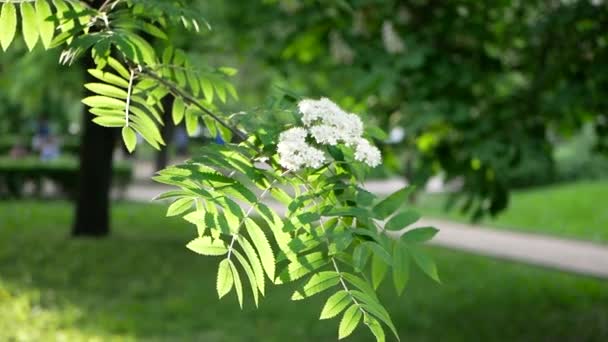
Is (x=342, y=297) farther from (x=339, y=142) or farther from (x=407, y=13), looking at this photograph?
(x=407, y=13)

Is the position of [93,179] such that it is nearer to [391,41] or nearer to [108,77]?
[391,41]

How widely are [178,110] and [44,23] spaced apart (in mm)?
560

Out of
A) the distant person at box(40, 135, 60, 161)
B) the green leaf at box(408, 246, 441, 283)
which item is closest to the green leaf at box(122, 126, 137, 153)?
the green leaf at box(408, 246, 441, 283)

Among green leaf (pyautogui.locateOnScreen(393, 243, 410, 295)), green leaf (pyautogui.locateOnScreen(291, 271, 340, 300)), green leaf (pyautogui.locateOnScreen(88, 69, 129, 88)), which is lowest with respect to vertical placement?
green leaf (pyautogui.locateOnScreen(393, 243, 410, 295))

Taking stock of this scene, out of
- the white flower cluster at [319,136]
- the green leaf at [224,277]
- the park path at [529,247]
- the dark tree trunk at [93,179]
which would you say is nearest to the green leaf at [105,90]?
the white flower cluster at [319,136]

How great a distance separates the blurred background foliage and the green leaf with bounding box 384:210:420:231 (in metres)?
2.83

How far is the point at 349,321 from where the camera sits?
2080mm

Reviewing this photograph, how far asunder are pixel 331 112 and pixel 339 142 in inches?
3.7

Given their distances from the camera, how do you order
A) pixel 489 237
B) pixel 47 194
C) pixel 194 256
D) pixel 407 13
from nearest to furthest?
pixel 407 13, pixel 194 256, pixel 489 237, pixel 47 194

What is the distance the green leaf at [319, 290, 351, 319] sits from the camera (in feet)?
6.89

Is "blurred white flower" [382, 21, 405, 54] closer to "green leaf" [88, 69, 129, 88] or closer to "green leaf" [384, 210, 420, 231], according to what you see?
"green leaf" [384, 210, 420, 231]

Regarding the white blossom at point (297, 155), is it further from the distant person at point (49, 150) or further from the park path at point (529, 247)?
A: the distant person at point (49, 150)

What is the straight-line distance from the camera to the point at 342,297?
212 centimetres

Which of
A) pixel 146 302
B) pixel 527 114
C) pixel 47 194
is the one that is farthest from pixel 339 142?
pixel 47 194
